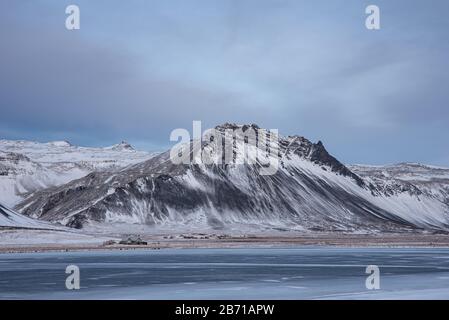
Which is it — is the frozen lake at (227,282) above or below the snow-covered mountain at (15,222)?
below

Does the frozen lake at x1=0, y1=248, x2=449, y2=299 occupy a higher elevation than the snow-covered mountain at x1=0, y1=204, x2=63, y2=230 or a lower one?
lower

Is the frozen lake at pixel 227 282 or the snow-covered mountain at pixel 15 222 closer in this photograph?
the frozen lake at pixel 227 282

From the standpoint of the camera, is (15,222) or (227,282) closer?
(227,282)

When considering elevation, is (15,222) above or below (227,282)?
above

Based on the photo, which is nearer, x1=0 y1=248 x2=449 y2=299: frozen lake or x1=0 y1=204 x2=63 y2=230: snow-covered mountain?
x1=0 y1=248 x2=449 y2=299: frozen lake
